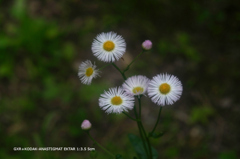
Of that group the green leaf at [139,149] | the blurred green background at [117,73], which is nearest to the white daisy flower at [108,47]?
the green leaf at [139,149]

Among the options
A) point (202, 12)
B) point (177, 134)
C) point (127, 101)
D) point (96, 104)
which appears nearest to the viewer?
point (127, 101)

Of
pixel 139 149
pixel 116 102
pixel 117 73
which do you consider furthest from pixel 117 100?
pixel 117 73

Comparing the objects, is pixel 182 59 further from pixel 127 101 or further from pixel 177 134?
pixel 127 101

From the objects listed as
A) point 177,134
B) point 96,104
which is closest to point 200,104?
point 177,134

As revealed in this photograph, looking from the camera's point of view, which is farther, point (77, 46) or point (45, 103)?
point (77, 46)

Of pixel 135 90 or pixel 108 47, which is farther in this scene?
pixel 108 47

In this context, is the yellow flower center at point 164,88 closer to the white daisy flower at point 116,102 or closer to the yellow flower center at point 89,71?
the white daisy flower at point 116,102

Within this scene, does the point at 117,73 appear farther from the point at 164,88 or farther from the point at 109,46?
the point at 164,88
